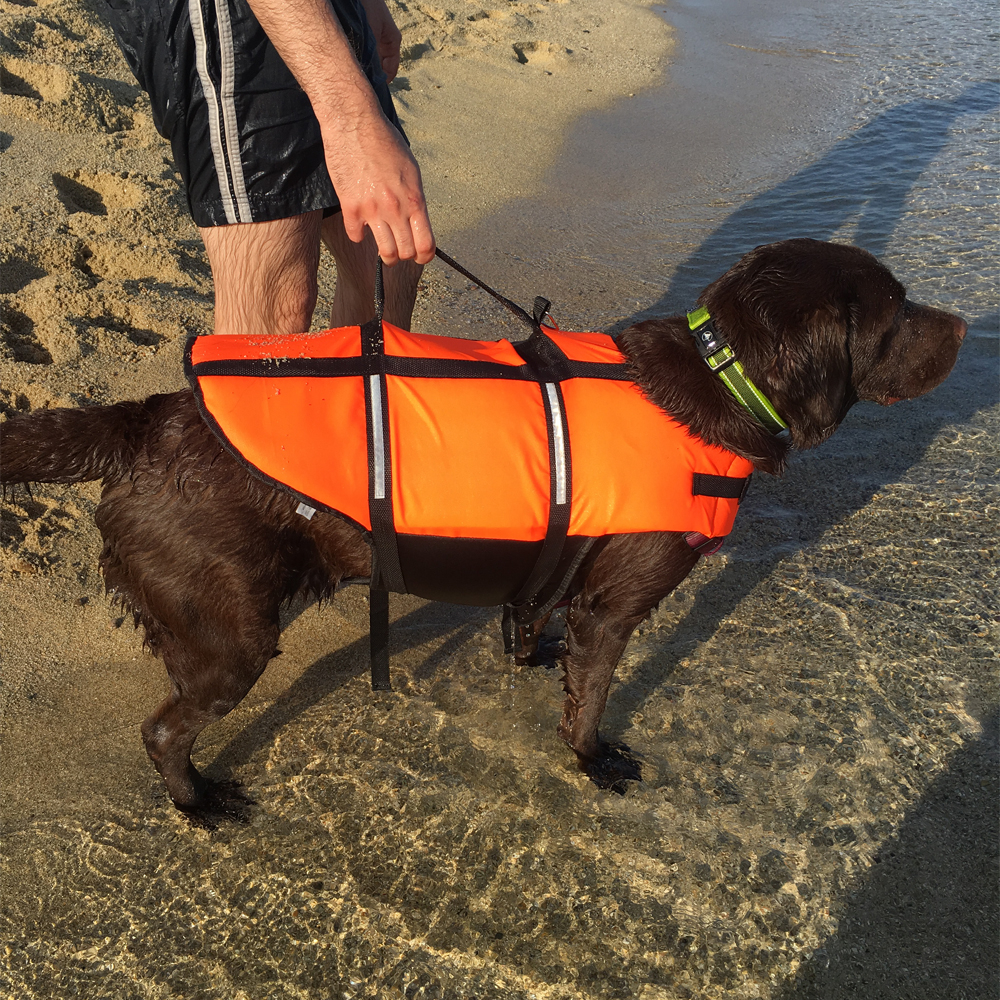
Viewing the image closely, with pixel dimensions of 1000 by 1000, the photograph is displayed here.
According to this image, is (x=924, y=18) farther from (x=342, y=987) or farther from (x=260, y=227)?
(x=342, y=987)

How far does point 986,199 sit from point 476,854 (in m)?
6.85

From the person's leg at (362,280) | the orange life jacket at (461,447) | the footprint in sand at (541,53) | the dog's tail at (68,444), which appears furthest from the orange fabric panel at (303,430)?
the footprint in sand at (541,53)

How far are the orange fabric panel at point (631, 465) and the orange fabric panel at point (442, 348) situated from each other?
0.21 m

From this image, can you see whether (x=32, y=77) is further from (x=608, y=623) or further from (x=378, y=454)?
(x=608, y=623)

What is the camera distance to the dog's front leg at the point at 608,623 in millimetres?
2363

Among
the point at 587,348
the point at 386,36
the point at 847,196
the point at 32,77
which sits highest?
the point at 386,36

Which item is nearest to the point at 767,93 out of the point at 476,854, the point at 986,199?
the point at 986,199

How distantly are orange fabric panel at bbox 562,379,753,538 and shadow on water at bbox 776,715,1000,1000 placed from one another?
126cm

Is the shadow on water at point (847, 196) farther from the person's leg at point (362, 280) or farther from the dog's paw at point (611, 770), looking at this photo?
the dog's paw at point (611, 770)

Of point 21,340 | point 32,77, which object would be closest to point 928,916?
point 21,340

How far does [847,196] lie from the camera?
6.94m

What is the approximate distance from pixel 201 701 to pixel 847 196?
6.75m

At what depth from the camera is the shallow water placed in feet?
7.58

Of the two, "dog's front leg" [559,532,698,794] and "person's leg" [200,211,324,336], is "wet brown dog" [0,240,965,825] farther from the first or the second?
"person's leg" [200,211,324,336]
